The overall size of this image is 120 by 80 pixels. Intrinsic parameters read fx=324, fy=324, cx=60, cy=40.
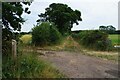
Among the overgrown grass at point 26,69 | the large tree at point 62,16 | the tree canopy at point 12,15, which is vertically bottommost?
the overgrown grass at point 26,69

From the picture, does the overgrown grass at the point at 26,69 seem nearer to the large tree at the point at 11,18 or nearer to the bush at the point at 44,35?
the large tree at the point at 11,18

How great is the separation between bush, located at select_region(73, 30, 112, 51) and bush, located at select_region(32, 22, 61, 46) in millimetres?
3053

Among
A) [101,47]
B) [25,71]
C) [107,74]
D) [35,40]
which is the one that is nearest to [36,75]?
[25,71]

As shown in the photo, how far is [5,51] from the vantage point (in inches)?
511

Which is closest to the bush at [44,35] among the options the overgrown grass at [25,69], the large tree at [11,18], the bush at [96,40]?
the bush at [96,40]

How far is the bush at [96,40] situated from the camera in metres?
27.3

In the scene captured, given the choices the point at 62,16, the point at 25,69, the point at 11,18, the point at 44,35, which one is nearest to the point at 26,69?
the point at 25,69

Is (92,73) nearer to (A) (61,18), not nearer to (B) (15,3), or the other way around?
(B) (15,3)

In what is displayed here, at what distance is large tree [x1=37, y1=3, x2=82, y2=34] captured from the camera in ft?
159

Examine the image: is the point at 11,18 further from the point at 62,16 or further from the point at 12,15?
the point at 62,16

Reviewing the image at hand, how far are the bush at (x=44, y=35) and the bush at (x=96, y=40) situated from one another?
305 cm

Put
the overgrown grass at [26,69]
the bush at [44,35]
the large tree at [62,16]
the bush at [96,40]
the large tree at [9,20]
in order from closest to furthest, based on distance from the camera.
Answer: the overgrown grass at [26,69] < the large tree at [9,20] < the bush at [96,40] < the bush at [44,35] < the large tree at [62,16]

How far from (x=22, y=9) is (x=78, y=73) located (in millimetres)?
3712

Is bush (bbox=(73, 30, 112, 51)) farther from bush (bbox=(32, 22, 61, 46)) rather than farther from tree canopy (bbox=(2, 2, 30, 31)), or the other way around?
tree canopy (bbox=(2, 2, 30, 31))
